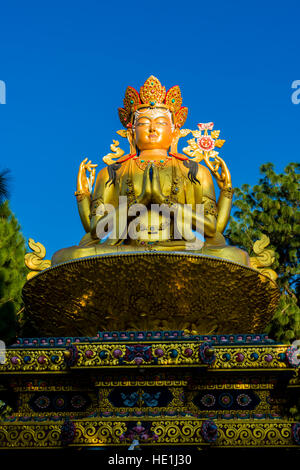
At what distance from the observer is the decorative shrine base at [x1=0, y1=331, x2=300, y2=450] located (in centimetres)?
646

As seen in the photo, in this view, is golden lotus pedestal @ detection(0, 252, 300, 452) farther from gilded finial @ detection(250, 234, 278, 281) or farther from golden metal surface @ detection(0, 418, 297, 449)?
gilded finial @ detection(250, 234, 278, 281)

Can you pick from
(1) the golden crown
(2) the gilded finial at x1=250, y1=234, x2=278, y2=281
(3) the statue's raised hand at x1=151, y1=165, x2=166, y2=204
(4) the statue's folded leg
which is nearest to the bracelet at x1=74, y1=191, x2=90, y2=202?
(3) the statue's raised hand at x1=151, y1=165, x2=166, y2=204

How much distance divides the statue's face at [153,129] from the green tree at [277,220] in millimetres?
5570

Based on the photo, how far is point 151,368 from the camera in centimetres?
668

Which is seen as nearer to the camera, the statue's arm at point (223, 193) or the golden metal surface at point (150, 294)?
the golden metal surface at point (150, 294)

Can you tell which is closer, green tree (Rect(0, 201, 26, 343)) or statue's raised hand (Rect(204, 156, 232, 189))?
statue's raised hand (Rect(204, 156, 232, 189))

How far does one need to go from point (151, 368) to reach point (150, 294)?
137 cm

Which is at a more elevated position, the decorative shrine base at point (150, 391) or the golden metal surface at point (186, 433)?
the decorative shrine base at point (150, 391)

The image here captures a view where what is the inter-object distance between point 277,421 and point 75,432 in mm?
1994

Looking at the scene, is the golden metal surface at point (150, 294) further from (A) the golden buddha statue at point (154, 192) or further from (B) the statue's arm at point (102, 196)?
(B) the statue's arm at point (102, 196)

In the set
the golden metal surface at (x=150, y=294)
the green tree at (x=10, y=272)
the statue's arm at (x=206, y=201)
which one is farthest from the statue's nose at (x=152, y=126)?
the green tree at (x=10, y=272)

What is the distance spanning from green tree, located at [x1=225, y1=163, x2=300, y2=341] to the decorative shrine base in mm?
7755

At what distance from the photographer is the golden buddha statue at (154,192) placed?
8.76m

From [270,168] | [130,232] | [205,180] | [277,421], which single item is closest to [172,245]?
[130,232]
